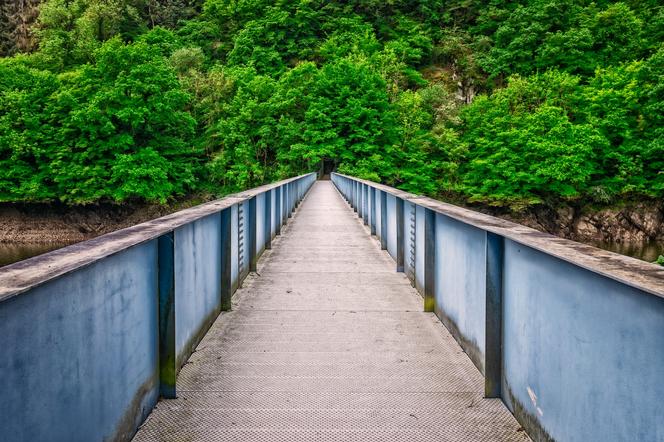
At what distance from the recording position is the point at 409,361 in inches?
171

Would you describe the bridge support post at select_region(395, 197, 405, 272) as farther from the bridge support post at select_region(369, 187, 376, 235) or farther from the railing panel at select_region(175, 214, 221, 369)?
the bridge support post at select_region(369, 187, 376, 235)

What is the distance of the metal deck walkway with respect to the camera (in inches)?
125

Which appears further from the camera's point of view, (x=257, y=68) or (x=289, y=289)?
(x=257, y=68)

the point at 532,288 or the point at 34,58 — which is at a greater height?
the point at 34,58

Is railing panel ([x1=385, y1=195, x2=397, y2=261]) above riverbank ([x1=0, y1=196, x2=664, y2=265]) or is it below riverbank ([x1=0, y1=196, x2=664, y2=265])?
above

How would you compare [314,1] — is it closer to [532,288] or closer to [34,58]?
[34,58]

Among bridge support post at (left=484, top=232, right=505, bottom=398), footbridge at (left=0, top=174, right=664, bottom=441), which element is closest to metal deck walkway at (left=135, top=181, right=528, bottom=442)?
footbridge at (left=0, top=174, right=664, bottom=441)

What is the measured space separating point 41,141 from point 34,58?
19.0 m

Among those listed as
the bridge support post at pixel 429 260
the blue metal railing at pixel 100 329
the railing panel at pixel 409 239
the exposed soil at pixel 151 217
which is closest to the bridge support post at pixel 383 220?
the railing panel at pixel 409 239

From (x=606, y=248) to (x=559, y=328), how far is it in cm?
4328

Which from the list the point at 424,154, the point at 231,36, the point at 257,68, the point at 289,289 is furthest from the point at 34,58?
the point at 289,289

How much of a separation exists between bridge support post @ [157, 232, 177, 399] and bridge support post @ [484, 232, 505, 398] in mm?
2052

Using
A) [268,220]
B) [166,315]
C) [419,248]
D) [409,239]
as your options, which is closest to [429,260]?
[419,248]

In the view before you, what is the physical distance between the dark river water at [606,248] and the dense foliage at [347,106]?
4.22 meters
